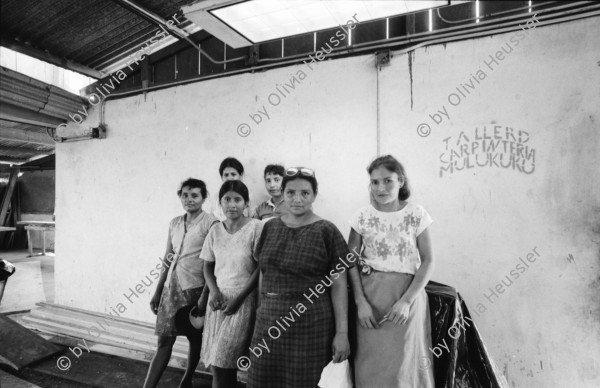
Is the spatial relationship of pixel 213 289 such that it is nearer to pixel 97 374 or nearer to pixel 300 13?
pixel 300 13

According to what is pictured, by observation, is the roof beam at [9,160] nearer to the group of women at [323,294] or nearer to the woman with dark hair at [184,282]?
the woman with dark hair at [184,282]

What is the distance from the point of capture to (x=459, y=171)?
2605mm

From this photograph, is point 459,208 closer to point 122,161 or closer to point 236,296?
point 236,296

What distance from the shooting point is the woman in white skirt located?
198 cm

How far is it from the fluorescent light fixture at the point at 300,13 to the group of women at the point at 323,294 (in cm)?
96

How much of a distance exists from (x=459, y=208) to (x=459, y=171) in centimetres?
29

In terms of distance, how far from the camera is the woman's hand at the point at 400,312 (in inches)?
66.0

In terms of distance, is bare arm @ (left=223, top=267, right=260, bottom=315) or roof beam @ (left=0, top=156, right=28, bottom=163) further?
roof beam @ (left=0, top=156, right=28, bottom=163)

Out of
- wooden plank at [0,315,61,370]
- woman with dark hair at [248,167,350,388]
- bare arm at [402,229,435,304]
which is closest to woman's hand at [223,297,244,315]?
woman with dark hair at [248,167,350,388]

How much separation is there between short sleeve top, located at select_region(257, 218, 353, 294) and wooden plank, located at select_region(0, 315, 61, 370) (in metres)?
2.97

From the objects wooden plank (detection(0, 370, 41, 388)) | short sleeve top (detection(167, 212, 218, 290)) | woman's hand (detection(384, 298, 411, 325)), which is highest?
short sleeve top (detection(167, 212, 218, 290))

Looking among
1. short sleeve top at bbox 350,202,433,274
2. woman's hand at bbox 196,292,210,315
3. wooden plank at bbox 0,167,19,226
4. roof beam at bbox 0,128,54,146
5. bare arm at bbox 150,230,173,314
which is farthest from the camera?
wooden plank at bbox 0,167,19,226

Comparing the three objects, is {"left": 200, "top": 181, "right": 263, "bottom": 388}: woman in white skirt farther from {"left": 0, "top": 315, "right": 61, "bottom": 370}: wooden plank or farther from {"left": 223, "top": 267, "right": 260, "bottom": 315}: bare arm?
{"left": 0, "top": 315, "right": 61, "bottom": 370}: wooden plank

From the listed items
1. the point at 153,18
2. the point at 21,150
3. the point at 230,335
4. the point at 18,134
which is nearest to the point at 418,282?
the point at 230,335
